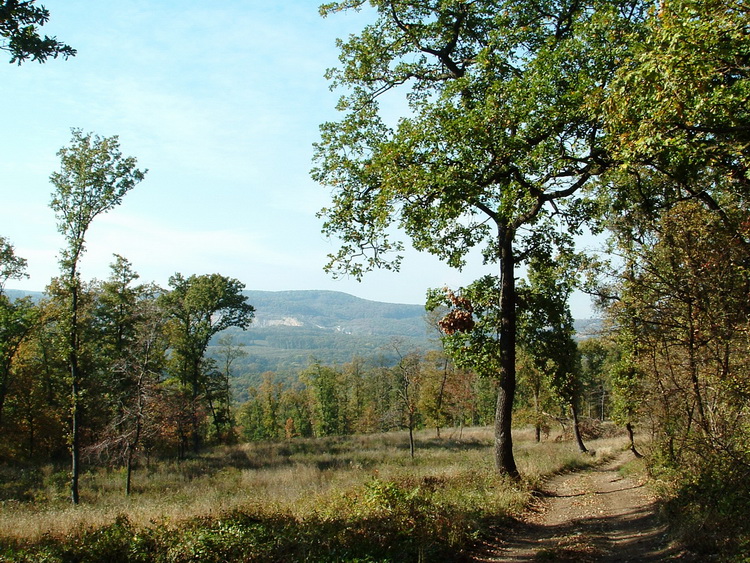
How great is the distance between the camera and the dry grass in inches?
353

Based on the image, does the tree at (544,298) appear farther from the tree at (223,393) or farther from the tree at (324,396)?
the tree at (324,396)

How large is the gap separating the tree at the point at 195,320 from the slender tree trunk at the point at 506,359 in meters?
29.6

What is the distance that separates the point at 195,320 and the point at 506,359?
1307 inches

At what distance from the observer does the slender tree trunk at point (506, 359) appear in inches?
467

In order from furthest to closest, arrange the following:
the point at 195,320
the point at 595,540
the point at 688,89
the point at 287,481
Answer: the point at 195,320, the point at 287,481, the point at 595,540, the point at 688,89

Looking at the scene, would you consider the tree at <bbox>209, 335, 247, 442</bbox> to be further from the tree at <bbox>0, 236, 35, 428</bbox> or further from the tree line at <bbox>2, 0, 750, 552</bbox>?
the tree line at <bbox>2, 0, 750, 552</bbox>

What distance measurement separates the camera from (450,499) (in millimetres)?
9422

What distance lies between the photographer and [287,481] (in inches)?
716

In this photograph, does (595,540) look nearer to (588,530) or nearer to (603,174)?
(588,530)

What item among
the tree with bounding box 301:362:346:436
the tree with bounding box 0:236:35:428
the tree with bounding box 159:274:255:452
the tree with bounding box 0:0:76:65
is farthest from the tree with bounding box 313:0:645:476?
the tree with bounding box 301:362:346:436

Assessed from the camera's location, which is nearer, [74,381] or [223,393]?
[74,381]

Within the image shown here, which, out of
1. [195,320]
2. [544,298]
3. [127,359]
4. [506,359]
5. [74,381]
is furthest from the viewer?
[195,320]

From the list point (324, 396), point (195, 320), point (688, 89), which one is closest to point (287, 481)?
point (688, 89)

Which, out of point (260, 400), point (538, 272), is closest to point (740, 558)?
point (538, 272)
